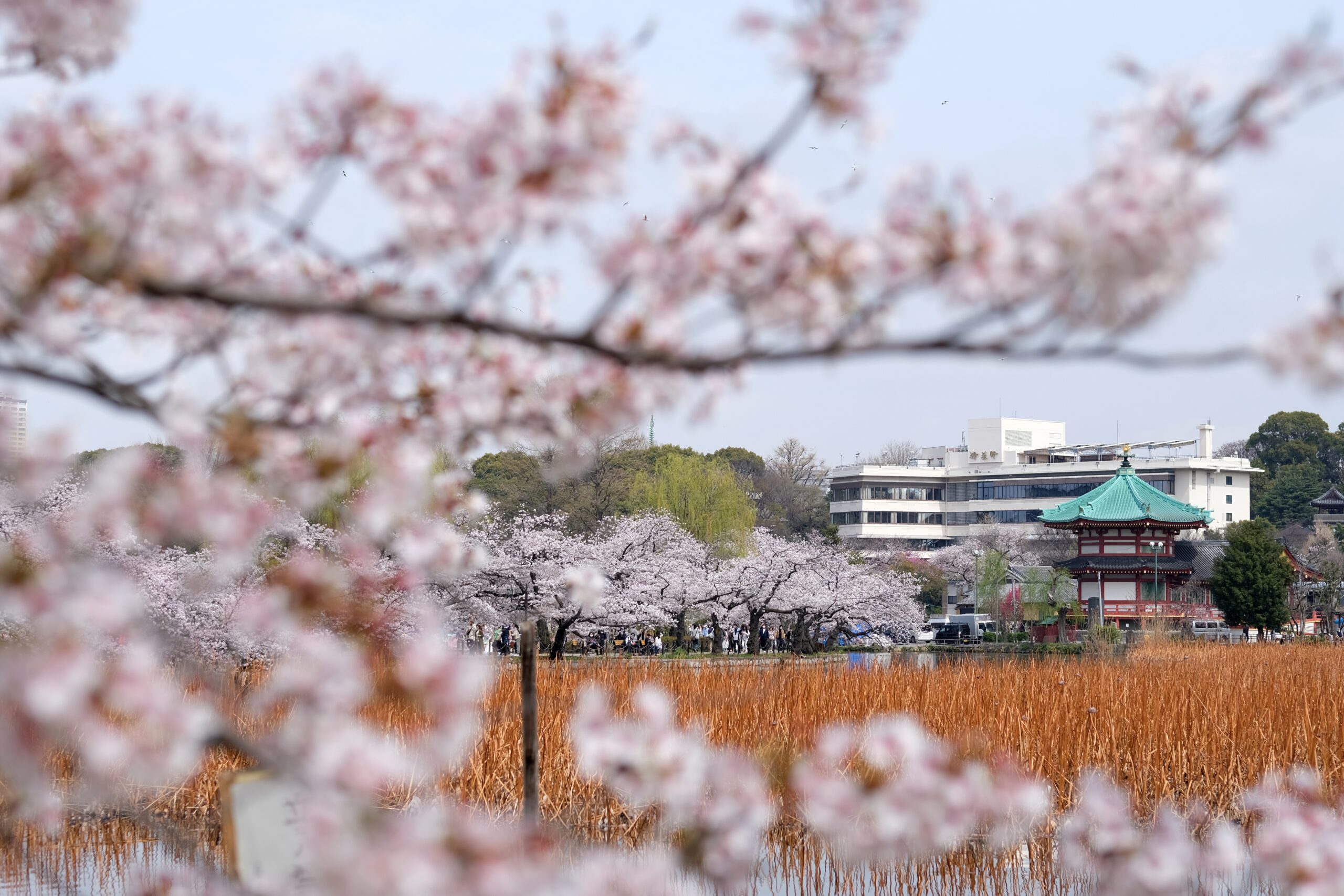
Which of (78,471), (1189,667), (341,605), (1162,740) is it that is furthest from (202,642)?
(341,605)

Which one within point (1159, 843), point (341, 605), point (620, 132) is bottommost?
point (1159, 843)

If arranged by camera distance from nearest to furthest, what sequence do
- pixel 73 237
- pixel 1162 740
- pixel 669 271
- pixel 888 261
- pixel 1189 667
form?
1. pixel 73 237
2. pixel 888 261
3. pixel 669 271
4. pixel 1162 740
5. pixel 1189 667

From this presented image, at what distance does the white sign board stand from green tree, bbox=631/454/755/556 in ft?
112

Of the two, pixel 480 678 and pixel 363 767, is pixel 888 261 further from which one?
pixel 363 767

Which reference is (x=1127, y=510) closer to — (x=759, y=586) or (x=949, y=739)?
(x=759, y=586)

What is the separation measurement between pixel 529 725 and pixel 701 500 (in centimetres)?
3418

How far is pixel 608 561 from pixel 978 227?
25.2m

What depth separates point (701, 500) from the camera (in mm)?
38344

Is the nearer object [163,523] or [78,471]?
[163,523]

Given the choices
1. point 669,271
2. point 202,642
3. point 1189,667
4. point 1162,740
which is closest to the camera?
point 669,271

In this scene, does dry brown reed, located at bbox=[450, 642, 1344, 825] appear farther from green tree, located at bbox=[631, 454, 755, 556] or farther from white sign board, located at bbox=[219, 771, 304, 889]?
green tree, located at bbox=[631, 454, 755, 556]

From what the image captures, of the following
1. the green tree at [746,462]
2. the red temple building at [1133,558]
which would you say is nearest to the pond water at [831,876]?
A: the red temple building at [1133,558]

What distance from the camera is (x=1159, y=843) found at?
2.40 m

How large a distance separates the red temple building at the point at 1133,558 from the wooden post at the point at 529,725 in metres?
36.6
